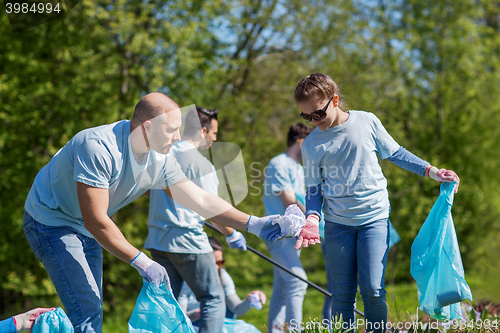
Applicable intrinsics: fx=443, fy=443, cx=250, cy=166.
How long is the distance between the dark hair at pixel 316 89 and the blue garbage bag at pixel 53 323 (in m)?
1.58

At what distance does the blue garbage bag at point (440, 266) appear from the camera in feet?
7.84

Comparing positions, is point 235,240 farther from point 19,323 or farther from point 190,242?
point 19,323

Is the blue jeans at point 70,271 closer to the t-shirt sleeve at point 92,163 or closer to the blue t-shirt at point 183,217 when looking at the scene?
the t-shirt sleeve at point 92,163

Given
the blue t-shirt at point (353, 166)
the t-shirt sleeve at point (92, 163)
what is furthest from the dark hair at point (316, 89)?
the t-shirt sleeve at point (92, 163)

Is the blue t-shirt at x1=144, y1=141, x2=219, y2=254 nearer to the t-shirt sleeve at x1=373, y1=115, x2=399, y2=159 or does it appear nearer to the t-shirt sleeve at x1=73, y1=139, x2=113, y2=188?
the t-shirt sleeve at x1=73, y1=139, x2=113, y2=188

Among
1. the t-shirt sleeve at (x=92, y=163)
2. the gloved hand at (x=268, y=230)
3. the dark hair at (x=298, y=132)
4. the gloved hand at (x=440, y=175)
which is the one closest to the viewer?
the t-shirt sleeve at (x=92, y=163)

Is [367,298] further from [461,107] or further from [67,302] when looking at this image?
[461,107]

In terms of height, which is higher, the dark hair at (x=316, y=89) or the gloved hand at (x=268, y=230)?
the dark hair at (x=316, y=89)

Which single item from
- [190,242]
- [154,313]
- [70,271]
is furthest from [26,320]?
[190,242]

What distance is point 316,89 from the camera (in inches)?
91.9

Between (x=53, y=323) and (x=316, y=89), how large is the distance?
172 centimetres

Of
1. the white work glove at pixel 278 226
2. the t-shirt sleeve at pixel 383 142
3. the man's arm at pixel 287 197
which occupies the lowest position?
the white work glove at pixel 278 226

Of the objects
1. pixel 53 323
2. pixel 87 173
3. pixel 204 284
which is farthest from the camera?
pixel 204 284

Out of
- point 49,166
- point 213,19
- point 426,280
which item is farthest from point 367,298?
point 213,19
